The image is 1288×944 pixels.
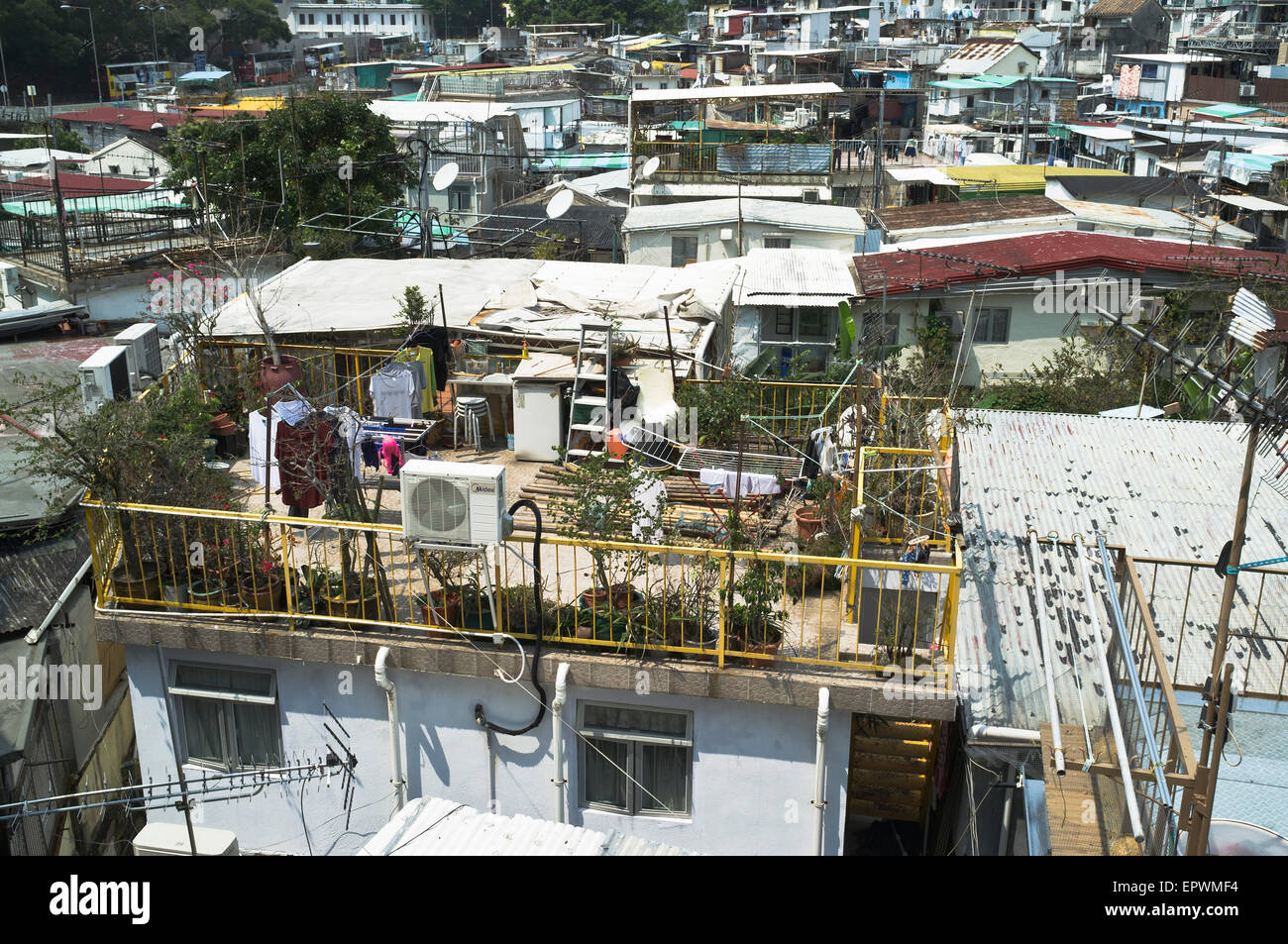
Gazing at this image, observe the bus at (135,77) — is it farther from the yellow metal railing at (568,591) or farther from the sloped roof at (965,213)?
the yellow metal railing at (568,591)

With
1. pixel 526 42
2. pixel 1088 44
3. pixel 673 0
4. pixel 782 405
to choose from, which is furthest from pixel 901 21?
pixel 782 405

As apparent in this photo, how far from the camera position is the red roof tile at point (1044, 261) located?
A: 19.8 m

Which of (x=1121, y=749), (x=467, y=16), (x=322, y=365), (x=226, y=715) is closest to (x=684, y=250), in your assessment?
(x=322, y=365)

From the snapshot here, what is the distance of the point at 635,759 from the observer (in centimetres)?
838

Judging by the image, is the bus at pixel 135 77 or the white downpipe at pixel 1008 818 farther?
the bus at pixel 135 77

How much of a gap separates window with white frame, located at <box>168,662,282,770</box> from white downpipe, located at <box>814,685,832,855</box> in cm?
407

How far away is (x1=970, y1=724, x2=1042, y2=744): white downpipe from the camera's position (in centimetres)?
712

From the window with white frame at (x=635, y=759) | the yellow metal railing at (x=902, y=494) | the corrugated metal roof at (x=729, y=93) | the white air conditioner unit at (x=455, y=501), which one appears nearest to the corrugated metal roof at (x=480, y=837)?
the window with white frame at (x=635, y=759)

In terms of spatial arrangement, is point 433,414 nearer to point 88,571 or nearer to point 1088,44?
point 88,571

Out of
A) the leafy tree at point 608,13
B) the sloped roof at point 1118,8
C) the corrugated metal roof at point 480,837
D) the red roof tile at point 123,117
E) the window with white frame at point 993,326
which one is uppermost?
the leafy tree at point 608,13

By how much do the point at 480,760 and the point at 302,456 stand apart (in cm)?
300

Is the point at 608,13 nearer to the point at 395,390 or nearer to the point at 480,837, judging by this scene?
the point at 395,390

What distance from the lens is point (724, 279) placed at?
1612 cm

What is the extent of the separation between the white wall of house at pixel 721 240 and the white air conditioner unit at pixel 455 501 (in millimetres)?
17821
